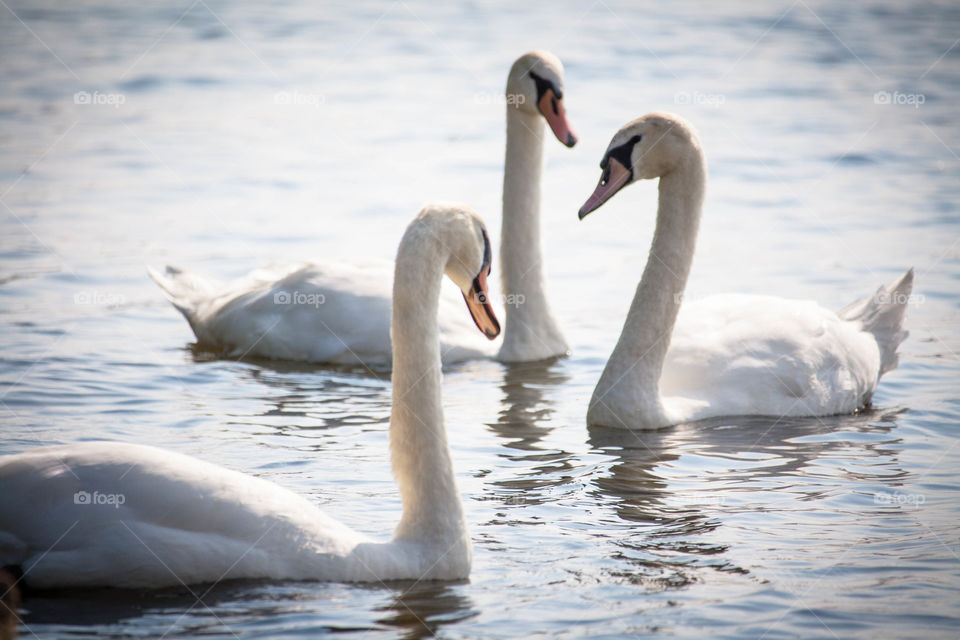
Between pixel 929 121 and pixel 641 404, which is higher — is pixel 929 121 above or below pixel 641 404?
above

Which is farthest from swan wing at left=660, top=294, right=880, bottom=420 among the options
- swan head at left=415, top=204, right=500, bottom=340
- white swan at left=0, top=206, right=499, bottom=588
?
white swan at left=0, top=206, right=499, bottom=588

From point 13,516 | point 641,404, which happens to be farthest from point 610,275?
point 13,516

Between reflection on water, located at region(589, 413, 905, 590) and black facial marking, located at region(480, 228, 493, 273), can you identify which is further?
reflection on water, located at region(589, 413, 905, 590)

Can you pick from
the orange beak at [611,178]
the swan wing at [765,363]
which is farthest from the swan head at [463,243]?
the swan wing at [765,363]

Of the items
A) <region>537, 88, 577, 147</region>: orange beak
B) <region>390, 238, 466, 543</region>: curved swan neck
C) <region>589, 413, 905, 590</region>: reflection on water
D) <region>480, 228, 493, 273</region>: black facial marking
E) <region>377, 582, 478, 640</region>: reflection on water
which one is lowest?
<region>377, 582, 478, 640</region>: reflection on water

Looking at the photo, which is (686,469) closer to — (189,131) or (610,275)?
(610,275)

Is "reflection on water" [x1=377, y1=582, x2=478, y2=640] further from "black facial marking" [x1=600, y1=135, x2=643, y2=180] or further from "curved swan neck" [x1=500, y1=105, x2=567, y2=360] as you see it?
"curved swan neck" [x1=500, y1=105, x2=567, y2=360]

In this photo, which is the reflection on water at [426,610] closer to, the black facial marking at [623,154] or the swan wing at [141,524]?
the swan wing at [141,524]

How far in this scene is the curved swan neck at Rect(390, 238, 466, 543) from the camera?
19.3 feet

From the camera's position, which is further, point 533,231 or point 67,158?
point 67,158

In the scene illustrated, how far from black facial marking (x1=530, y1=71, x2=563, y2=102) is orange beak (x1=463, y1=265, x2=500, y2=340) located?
448 cm

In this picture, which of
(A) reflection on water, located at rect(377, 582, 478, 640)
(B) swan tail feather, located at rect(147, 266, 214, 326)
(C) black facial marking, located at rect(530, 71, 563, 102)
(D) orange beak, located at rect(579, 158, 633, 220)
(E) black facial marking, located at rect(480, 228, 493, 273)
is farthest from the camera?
(B) swan tail feather, located at rect(147, 266, 214, 326)

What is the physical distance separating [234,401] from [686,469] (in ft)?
10.4

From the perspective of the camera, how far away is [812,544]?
22.2ft
